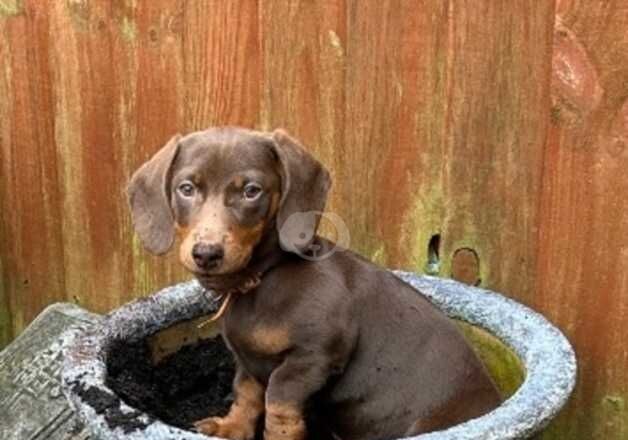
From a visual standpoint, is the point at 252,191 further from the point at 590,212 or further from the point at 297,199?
the point at 590,212

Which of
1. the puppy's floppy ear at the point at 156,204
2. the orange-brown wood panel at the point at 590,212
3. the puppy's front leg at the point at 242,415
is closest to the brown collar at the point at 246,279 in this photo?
the puppy's floppy ear at the point at 156,204

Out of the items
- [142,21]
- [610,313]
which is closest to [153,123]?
[142,21]

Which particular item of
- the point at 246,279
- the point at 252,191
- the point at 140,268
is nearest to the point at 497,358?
the point at 246,279

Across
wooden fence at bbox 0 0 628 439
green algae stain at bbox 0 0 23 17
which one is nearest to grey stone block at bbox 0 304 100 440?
wooden fence at bbox 0 0 628 439

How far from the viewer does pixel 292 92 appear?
11.6 feet

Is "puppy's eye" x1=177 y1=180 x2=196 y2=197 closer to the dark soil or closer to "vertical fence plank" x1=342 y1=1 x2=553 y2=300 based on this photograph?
the dark soil

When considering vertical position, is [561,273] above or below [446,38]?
below

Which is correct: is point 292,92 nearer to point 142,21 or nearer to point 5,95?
point 142,21

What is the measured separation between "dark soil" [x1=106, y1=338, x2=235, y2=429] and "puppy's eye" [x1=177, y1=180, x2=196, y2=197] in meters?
0.52

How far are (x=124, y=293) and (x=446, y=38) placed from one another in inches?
57.5

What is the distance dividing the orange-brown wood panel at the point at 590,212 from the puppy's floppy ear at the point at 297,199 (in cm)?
79

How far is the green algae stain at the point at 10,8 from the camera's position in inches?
154

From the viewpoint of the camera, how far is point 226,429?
118 inches

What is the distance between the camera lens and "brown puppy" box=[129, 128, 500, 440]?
8.88ft
